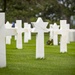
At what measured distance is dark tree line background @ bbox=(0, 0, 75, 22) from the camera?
30875 millimetres

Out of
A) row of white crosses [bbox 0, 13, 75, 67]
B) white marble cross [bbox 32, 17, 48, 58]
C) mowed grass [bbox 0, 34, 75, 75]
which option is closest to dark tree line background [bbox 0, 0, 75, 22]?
row of white crosses [bbox 0, 13, 75, 67]

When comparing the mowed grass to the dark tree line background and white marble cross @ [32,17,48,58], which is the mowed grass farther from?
the dark tree line background

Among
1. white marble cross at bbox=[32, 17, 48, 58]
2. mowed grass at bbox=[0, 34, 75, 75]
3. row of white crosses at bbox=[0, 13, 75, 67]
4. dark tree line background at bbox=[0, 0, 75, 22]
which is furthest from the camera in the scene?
dark tree line background at bbox=[0, 0, 75, 22]

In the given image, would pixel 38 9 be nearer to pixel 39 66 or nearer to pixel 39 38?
pixel 39 38

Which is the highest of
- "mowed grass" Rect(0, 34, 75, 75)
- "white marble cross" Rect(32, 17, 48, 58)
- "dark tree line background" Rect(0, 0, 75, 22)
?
"dark tree line background" Rect(0, 0, 75, 22)

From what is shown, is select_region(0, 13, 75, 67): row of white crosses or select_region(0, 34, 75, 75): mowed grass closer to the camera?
select_region(0, 34, 75, 75): mowed grass

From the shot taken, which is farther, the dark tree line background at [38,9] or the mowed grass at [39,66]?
the dark tree line background at [38,9]

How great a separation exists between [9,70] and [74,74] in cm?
117

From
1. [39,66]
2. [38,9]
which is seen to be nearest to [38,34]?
[39,66]

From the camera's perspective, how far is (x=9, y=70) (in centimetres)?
753

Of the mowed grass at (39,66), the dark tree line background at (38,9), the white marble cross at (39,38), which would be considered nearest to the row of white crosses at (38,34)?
the white marble cross at (39,38)

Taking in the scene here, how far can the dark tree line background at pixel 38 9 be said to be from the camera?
30.9 m

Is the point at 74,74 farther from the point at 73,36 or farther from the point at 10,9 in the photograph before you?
the point at 10,9

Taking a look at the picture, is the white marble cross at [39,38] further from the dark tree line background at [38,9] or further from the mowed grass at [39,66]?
the dark tree line background at [38,9]
